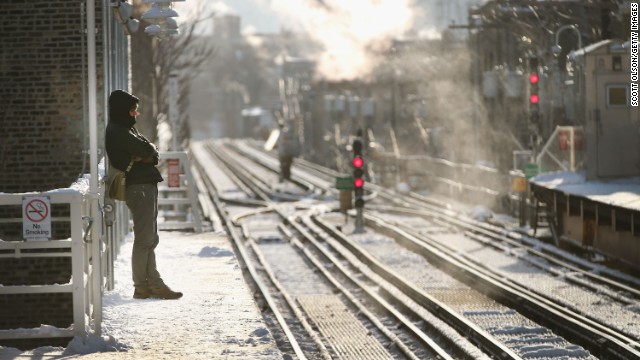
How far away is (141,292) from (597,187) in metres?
12.6

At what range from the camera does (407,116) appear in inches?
2534

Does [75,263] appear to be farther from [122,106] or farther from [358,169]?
[358,169]

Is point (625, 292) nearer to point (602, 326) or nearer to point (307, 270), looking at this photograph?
point (602, 326)

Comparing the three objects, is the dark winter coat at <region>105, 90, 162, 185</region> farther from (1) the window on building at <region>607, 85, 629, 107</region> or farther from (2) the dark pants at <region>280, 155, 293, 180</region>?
(2) the dark pants at <region>280, 155, 293, 180</region>

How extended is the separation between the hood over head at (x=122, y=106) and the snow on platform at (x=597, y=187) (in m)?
9.74

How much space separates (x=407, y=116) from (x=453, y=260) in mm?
42619

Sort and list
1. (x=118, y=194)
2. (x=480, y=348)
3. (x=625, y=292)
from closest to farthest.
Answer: (x=118, y=194) → (x=480, y=348) → (x=625, y=292)

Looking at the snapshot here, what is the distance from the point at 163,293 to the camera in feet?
45.5

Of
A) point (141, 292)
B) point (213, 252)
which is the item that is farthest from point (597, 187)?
point (141, 292)

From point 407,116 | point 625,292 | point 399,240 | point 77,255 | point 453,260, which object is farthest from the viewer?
point 407,116

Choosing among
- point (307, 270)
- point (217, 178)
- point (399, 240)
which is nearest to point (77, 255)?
point (307, 270)

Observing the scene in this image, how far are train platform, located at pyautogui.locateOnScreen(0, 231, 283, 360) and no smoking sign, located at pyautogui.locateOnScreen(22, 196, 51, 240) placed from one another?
3.22 ft

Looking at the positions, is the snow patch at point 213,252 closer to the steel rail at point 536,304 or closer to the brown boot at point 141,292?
the steel rail at point 536,304

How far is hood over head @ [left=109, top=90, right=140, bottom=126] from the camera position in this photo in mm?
12594
